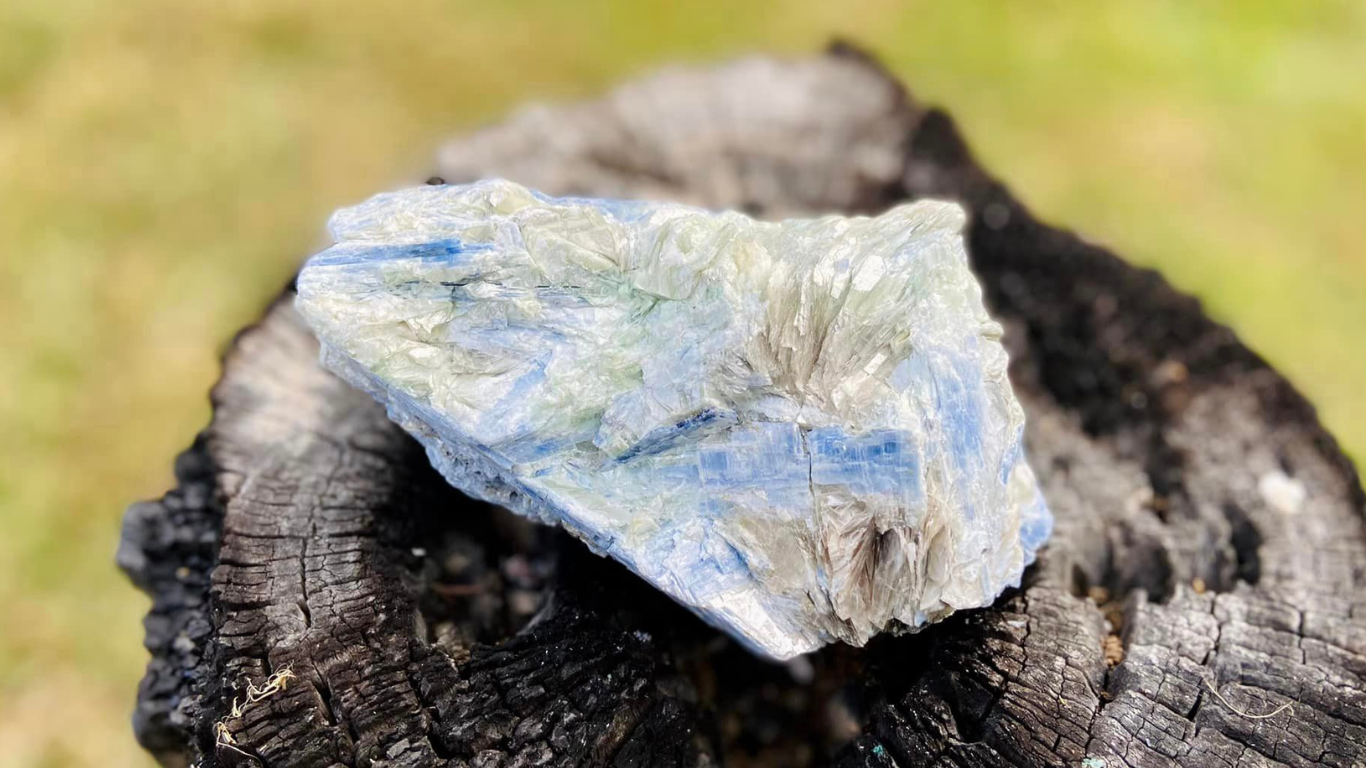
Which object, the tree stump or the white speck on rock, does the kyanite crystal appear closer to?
the tree stump

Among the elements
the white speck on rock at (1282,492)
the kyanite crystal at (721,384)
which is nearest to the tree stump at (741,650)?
the white speck on rock at (1282,492)

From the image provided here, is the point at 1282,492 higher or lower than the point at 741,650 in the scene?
higher

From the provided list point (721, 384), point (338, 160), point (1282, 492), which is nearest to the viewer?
point (721, 384)

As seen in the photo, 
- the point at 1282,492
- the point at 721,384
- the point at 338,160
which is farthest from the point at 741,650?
the point at 338,160

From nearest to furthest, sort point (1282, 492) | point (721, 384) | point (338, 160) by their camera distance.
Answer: point (721, 384)
point (1282, 492)
point (338, 160)

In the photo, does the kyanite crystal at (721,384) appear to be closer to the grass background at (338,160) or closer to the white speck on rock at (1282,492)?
the white speck on rock at (1282,492)

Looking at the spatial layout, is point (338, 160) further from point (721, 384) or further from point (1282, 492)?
point (1282, 492)
